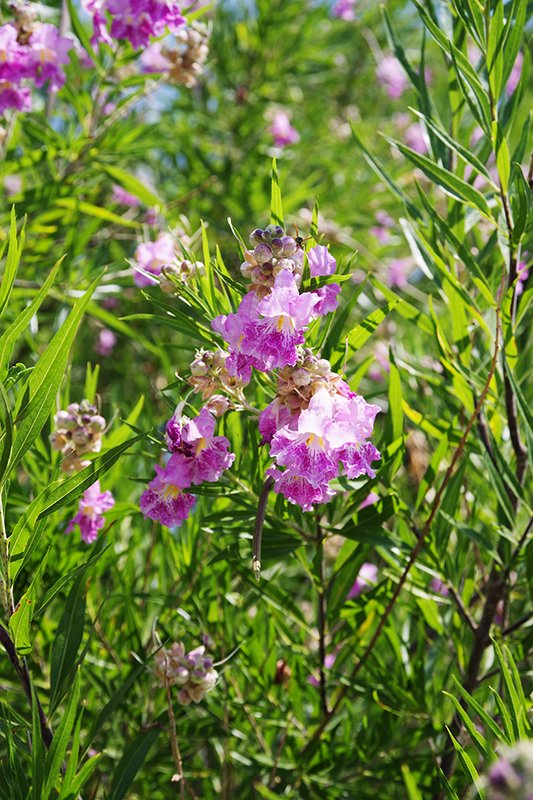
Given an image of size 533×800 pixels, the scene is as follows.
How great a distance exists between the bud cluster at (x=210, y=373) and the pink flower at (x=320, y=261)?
9cm

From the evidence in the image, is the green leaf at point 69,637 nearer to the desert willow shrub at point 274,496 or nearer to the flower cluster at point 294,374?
the desert willow shrub at point 274,496

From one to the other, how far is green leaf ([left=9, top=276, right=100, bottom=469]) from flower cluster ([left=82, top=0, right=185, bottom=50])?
1.76 feet

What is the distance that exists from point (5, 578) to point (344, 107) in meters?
2.32

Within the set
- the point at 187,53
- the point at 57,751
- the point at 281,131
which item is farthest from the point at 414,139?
the point at 57,751

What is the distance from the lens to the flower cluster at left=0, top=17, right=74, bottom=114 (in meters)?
1.05

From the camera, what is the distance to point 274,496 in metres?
0.73

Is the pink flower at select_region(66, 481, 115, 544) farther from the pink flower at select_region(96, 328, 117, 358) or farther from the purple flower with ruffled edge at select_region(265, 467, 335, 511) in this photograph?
the pink flower at select_region(96, 328, 117, 358)

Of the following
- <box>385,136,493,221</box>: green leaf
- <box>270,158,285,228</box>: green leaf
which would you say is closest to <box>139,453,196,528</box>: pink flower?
<box>270,158,285,228</box>: green leaf

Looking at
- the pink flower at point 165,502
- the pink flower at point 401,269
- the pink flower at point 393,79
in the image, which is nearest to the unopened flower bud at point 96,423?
the pink flower at point 165,502

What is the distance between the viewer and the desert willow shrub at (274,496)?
59 cm

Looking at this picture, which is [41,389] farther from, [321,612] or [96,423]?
[321,612]

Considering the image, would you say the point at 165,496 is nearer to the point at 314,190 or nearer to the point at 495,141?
the point at 495,141

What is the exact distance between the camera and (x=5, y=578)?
0.59 meters

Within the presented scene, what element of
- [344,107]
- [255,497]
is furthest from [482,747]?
[344,107]
